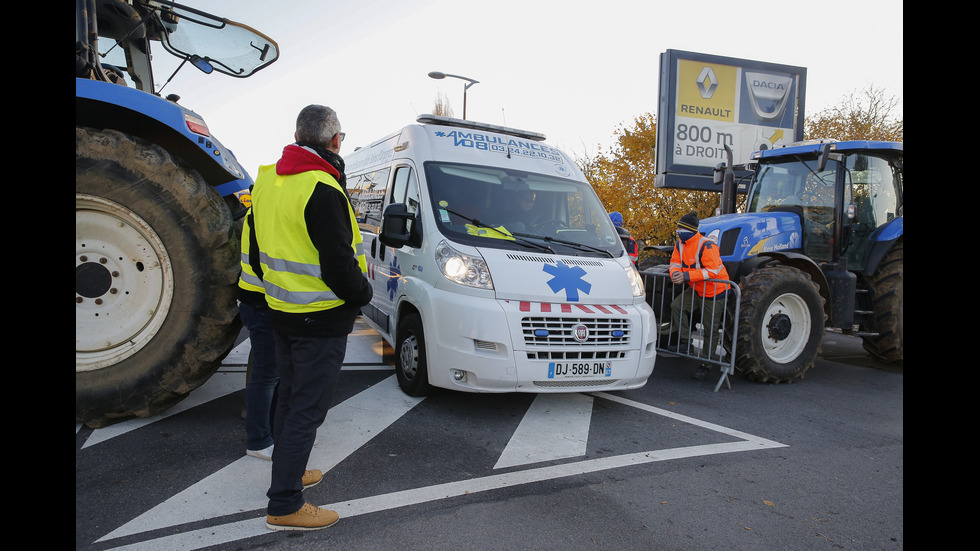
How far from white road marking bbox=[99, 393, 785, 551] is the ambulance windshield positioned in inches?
71.3

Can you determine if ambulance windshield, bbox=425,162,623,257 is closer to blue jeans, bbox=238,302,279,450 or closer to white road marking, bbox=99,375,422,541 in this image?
white road marking, bbox=99,375,422,541

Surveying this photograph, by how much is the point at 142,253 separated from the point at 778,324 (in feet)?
19.8

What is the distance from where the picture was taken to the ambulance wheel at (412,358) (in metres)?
4.88

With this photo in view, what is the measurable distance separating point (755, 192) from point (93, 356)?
7669 millimetres

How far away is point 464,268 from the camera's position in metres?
4.61

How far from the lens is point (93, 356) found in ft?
12.5

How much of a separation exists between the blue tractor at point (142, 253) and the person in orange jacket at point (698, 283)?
14.9 feet

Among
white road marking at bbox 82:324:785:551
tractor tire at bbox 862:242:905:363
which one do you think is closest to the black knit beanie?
white road marking at bbox 82:324:785:551

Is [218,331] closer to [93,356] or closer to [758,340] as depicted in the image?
[93,356]

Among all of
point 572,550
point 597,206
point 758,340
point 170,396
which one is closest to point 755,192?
point 758,340

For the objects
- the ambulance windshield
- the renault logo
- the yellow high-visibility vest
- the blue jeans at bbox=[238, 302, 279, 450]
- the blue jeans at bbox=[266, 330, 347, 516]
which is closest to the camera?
the blue jeans at bbox=[266, 330, 347, 516]

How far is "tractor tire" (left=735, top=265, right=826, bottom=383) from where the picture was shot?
20.6ft

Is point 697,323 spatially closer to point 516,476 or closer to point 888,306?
point 888,306
